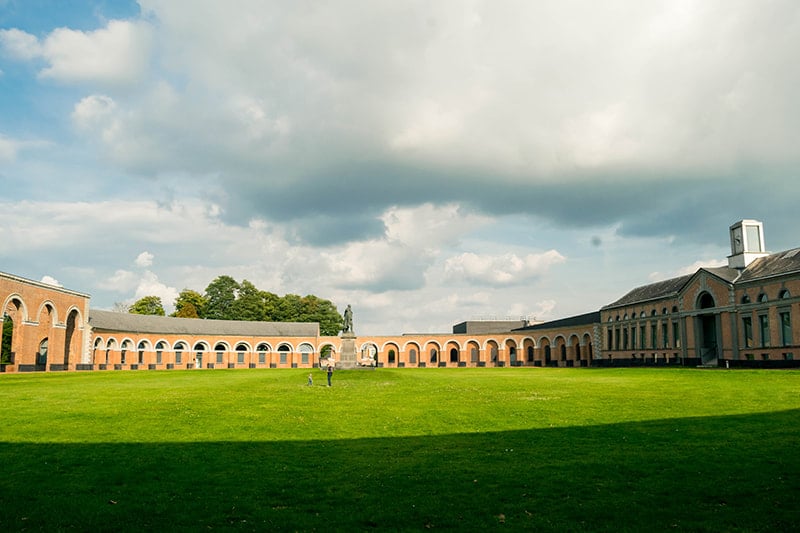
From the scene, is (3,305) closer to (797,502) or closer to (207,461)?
(207,461)

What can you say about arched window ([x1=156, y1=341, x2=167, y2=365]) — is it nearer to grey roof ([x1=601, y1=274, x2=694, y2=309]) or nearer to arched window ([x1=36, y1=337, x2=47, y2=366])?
arched window ([x1=36, y1=337, x2=47, y2=366])

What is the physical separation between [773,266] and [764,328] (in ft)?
15.6

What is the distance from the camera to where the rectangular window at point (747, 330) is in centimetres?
4681

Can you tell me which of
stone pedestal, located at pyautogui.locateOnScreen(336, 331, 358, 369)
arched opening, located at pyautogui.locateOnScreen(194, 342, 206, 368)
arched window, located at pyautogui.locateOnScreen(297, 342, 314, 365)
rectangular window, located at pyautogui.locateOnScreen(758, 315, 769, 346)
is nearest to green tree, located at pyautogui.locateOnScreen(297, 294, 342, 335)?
arched window, located at pyautogui.locateOnScreen(297, 342, 314, 365)

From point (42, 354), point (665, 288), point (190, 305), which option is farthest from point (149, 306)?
point (665, 288)

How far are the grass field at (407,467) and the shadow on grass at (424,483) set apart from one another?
38mm

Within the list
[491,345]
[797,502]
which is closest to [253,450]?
[797,502]

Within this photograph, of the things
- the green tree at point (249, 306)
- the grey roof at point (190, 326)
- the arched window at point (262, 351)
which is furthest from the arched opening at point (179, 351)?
the green tree at point (249, 306)

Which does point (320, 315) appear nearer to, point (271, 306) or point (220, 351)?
point (271, 306)

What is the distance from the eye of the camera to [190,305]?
102188 millimetres

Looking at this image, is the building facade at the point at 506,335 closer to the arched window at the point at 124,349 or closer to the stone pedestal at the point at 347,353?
the arched window at the point at 124,349

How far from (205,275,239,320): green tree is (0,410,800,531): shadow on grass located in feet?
316

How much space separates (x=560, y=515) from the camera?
25.4 ft

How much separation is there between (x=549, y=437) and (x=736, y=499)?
542 centimetres
